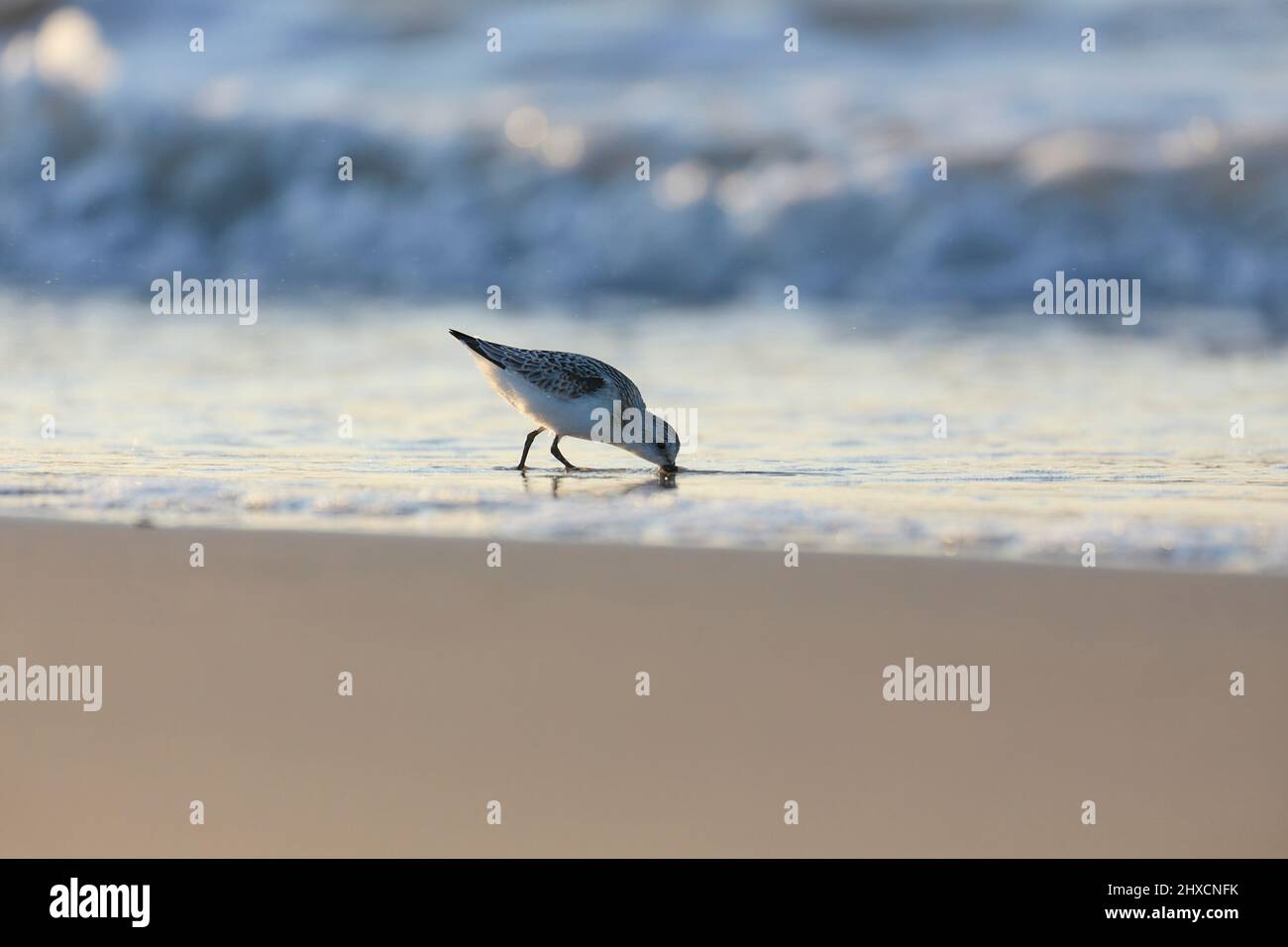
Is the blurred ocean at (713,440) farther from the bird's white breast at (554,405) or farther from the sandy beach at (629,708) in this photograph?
the sandy beach at (629,708)

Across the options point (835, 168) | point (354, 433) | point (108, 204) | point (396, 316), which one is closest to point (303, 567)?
point (354, 433)

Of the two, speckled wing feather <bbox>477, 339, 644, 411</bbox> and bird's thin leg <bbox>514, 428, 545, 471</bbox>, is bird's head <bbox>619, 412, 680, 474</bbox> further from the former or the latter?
bird's thin leg <bbox>514, 428, 545, 471</bbox>

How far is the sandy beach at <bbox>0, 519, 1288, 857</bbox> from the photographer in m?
3.88

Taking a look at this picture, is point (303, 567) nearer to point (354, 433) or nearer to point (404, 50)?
point (354, 433)

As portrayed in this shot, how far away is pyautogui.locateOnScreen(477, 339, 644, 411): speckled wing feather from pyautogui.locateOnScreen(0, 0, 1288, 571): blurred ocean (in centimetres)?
45

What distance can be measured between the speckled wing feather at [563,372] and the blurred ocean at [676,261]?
0.45 metres

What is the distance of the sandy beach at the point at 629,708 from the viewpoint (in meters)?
3.88

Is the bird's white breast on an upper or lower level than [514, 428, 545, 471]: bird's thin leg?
upper

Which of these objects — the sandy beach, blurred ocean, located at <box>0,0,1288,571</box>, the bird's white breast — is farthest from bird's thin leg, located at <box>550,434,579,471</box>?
the sandy beach

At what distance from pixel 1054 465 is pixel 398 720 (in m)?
4.22

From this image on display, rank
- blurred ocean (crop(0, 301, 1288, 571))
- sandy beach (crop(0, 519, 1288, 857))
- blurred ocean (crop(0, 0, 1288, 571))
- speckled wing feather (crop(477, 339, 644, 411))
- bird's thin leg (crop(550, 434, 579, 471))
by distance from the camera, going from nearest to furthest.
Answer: sandy beach (crop(0, 519, 1288, 857)) < blurred ocean (crop(0, 301, 1288, 571)) < blurred ocean (crop(0, 0, 1288, 571)) < speckled wing feather (crop(477, 339, 644, 411)) < bird's thin leg (crop(550, 434, 579, 471))

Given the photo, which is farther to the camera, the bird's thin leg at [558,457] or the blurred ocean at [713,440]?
the bird's thin leg at [558,457]

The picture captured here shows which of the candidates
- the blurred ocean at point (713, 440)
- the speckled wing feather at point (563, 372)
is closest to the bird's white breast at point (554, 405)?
the speckled wing feather at point (563, 372)

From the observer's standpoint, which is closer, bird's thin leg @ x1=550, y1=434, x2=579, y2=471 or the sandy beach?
the sandy beach
